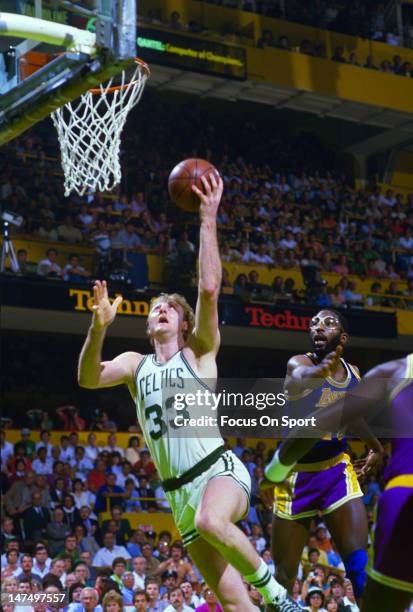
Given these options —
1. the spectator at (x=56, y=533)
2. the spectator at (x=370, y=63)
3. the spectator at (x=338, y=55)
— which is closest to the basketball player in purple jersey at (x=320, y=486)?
the spectator at (x=56, y=533)

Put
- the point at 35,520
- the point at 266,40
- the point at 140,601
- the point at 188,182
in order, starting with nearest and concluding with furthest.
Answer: the point at 188,182 → the point at 140,601 → the point at 35,520 → the point at 266,40

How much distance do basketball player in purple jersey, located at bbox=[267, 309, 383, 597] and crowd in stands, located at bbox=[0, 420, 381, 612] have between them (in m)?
2.74

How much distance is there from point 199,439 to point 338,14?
69.1ft

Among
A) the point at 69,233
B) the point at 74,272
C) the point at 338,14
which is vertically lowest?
the point at 74,272

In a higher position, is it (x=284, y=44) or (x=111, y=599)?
(x=284, y=44)

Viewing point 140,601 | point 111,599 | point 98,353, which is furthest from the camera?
point 140,601

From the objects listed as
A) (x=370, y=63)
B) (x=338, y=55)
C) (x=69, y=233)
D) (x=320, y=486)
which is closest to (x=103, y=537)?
(x=69, y=233)

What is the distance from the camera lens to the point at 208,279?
5746 millimetres

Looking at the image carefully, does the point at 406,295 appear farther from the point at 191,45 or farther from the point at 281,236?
the point at 191,45

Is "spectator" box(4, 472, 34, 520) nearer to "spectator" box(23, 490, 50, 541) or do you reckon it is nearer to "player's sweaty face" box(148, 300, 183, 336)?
"spectator" box(23, 490, 50, 541)

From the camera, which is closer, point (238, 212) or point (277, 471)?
point (277, 471)

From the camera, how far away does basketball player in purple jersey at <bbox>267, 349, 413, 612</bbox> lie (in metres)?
4.11

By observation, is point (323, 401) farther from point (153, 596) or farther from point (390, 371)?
point (153, 596)

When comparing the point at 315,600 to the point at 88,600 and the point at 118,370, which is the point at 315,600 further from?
the point at 118,370
